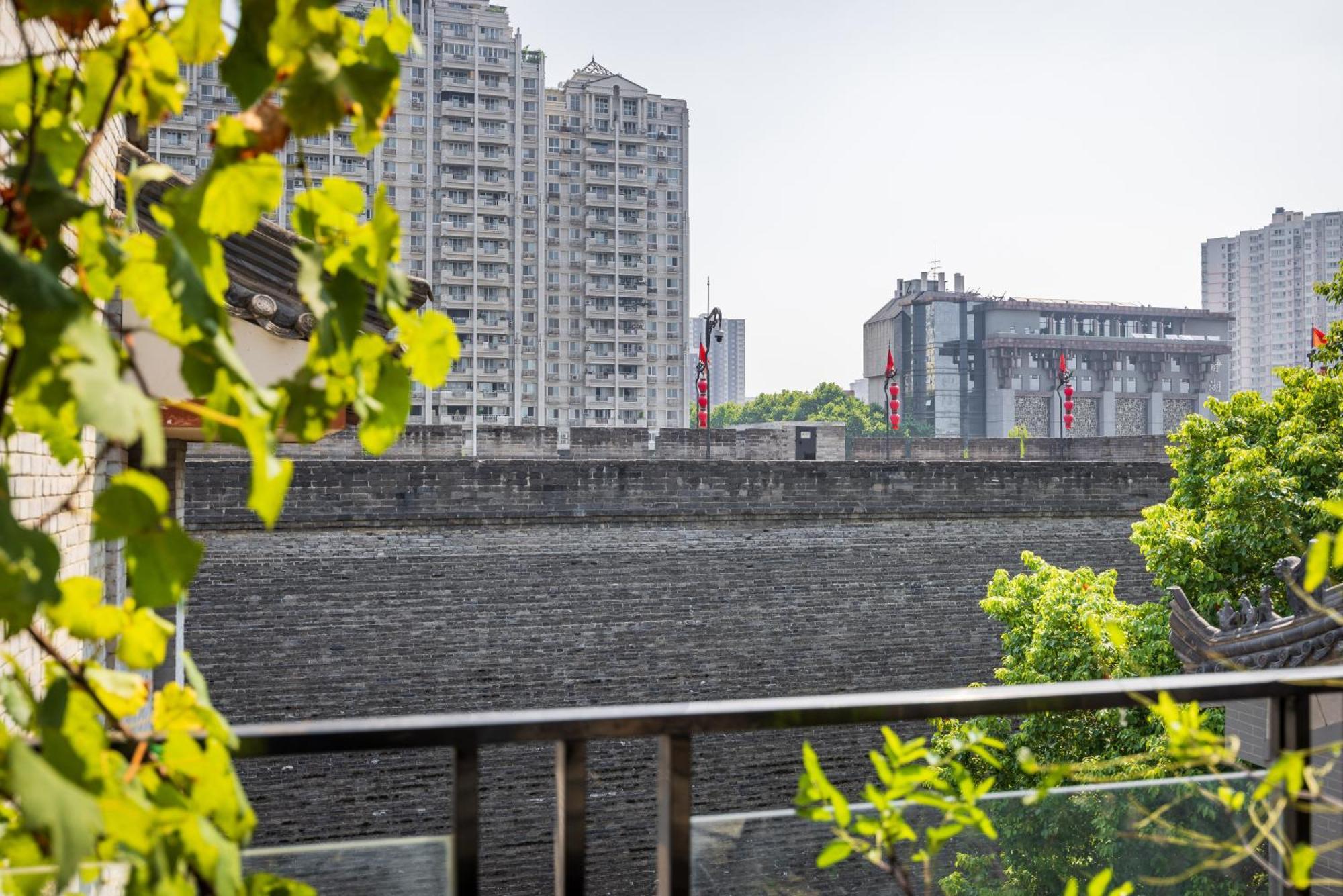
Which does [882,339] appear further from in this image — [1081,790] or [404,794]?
[1081,790]

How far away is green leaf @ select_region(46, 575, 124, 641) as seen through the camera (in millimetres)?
989

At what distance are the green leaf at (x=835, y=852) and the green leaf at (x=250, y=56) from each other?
111 cm

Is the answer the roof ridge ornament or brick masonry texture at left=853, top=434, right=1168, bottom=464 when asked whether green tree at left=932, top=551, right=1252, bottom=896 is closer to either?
brick masonry texture at left=853, top=434, right=1168, bottom=464

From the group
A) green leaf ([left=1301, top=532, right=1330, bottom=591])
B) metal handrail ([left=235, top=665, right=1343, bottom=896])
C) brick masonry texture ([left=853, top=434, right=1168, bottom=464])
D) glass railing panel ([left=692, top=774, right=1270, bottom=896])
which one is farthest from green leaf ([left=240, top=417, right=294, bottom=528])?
brick masonry texture ([left=853, top=434, right=1168, bottom=464])

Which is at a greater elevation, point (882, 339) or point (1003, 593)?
point (882, 339)

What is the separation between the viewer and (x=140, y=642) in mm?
1060

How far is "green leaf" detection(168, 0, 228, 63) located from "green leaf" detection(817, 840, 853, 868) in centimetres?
116

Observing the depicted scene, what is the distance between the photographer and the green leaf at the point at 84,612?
0.99 metres

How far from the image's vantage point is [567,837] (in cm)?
146

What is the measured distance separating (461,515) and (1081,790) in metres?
10.8

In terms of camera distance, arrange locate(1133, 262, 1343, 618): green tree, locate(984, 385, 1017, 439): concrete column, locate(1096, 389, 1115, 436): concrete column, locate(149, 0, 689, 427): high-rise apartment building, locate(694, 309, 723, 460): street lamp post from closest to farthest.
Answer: locate(1133, 262, 1343, 618): green tree < locate(694, 309, 723, 460): street lamp post < locate(149, 0, 689, 427): high-rise apartment building < locate(984, 385, 1017, 439): concrete column < locate(1096, 389, 1115, 436): concrete column

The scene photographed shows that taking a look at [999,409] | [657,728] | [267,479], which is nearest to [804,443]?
[657,728]

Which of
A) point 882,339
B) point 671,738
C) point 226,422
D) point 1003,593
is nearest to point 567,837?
point 671,738

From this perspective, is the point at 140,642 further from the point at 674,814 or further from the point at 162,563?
the point at 674,814
